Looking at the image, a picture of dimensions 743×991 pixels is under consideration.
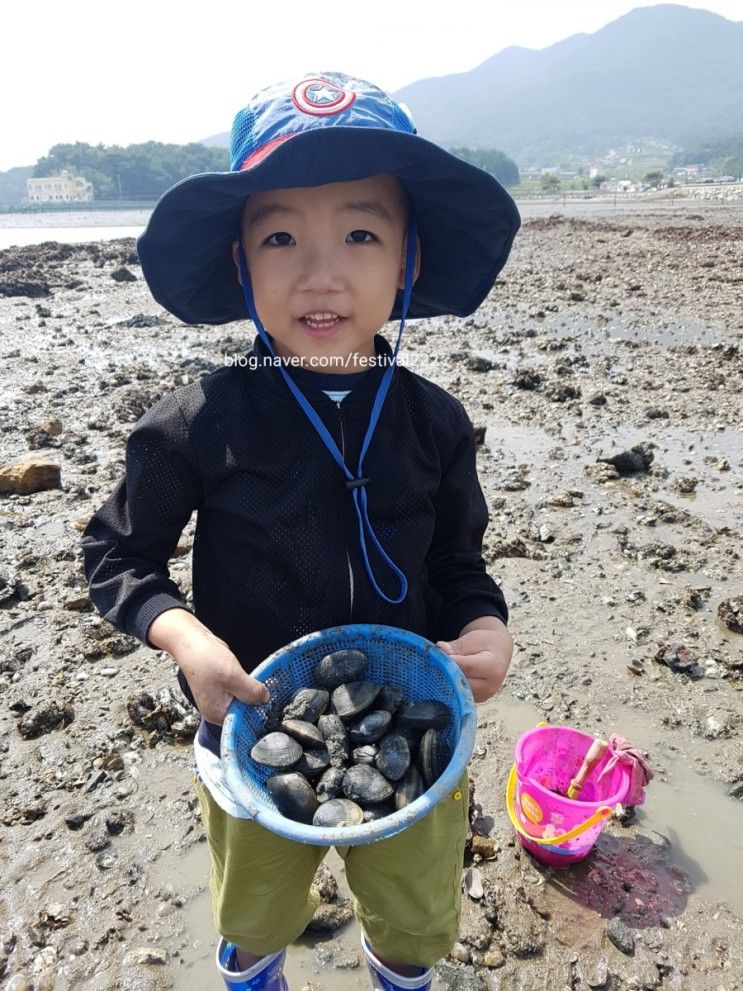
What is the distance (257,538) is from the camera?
1855mm

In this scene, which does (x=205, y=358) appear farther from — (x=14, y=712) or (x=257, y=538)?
(x=257, y=538)

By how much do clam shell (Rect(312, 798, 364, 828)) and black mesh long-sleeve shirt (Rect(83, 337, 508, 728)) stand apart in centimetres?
50

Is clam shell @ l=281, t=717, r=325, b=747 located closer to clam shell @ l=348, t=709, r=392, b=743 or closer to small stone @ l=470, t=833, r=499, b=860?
clam shell @ l=348, t=709, r=392, b=743

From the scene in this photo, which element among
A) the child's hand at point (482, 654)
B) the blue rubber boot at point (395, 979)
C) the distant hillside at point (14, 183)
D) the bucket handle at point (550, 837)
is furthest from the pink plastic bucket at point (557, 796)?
the distant hillside at point (14, 183)

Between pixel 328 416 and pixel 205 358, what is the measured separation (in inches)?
320

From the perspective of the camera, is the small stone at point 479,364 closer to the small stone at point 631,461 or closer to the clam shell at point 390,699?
the small stone at point 631,461

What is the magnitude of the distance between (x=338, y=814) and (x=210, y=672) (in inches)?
16.8

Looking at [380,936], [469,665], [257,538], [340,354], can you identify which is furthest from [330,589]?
[380,936]

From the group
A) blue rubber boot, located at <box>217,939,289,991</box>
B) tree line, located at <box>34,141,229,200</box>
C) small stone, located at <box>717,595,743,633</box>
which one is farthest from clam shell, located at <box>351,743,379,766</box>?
tree line, located at <box>34,141,229,200</box>

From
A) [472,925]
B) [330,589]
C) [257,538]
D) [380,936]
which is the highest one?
[257,538]

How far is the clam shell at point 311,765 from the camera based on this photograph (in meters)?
1.62

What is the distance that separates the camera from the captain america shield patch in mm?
Result: 1672

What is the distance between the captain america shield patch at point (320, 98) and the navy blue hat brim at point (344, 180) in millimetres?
143

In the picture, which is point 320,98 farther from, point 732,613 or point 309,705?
point 732,613
